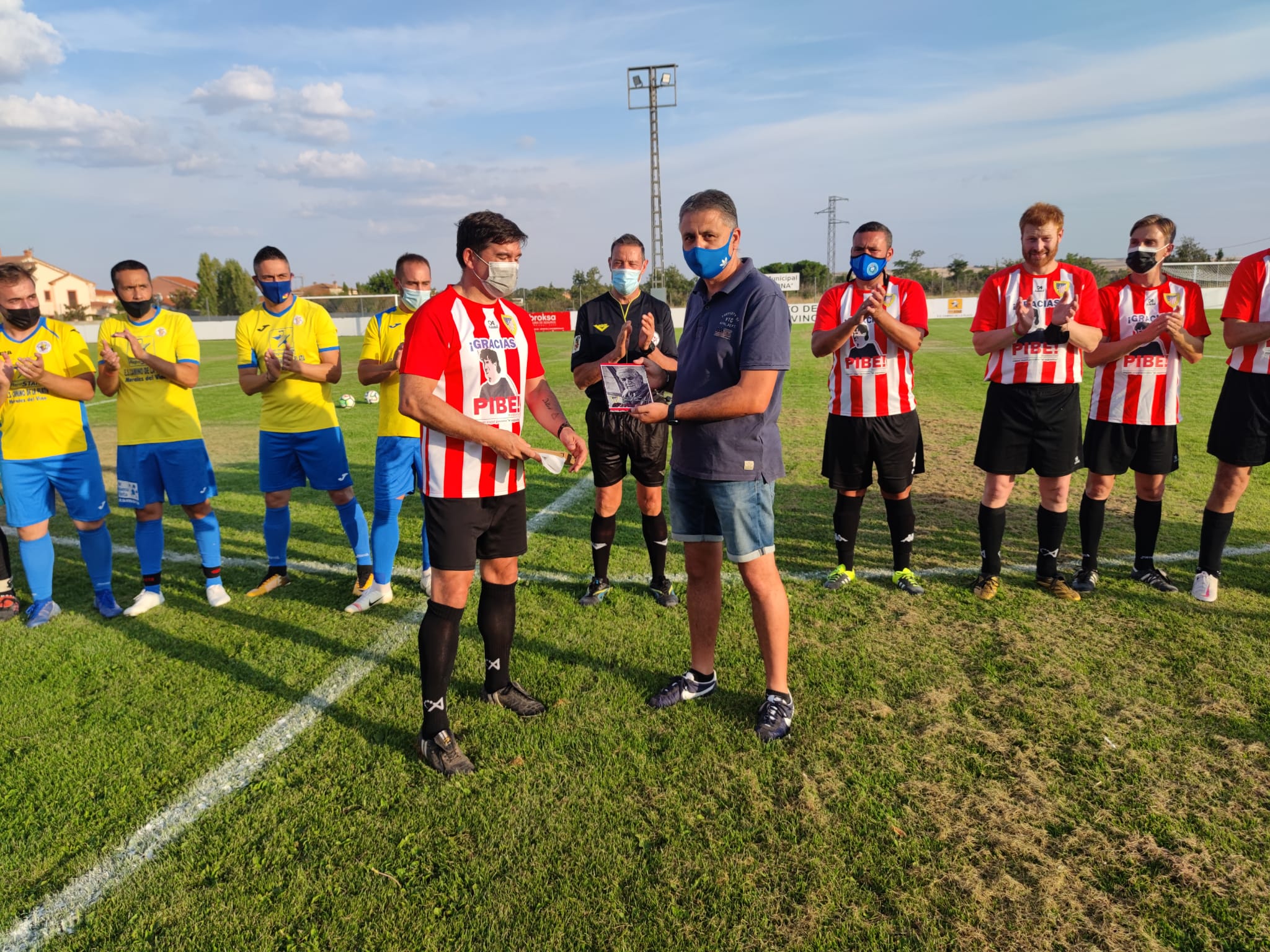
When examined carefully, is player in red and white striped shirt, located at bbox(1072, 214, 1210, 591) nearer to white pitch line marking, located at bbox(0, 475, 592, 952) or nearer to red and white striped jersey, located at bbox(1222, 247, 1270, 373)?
red and white striped jersey, located at bbox(1222, 247, 1270, 373)

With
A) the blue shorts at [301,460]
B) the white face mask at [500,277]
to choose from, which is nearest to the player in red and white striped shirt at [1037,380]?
the white face mask at [500,277]

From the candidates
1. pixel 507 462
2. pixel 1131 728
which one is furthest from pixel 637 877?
pixel 1131 728

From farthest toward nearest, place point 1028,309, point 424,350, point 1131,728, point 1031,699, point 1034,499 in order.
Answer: point 1034,499 < point 1028,309 < point 1031,699 < point 1131,728 < point 424,350

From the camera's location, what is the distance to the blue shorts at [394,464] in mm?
4715

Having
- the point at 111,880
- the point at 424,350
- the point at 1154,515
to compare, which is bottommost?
the point at 111,880

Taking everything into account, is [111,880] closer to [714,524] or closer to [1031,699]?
[714,524]

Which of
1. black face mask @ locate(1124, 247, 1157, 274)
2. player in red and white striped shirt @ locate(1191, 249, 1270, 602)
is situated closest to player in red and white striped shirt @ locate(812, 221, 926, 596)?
black face mask @ locate(1124, 247, 1157, 274)

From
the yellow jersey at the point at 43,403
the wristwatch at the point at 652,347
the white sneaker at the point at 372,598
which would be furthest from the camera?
the white sneaker at the point at 372,598

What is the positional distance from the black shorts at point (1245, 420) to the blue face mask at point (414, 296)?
513 centimetres

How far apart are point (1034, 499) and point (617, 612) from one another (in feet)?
14.9

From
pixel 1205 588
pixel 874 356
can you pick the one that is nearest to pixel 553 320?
pixel 874 356

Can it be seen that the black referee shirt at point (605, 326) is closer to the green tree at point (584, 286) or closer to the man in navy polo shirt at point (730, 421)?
the man in navy polo shirt at point (730, 421)

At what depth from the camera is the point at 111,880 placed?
245cm

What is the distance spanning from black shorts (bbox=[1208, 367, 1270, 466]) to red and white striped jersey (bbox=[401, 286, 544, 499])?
14.2ft
